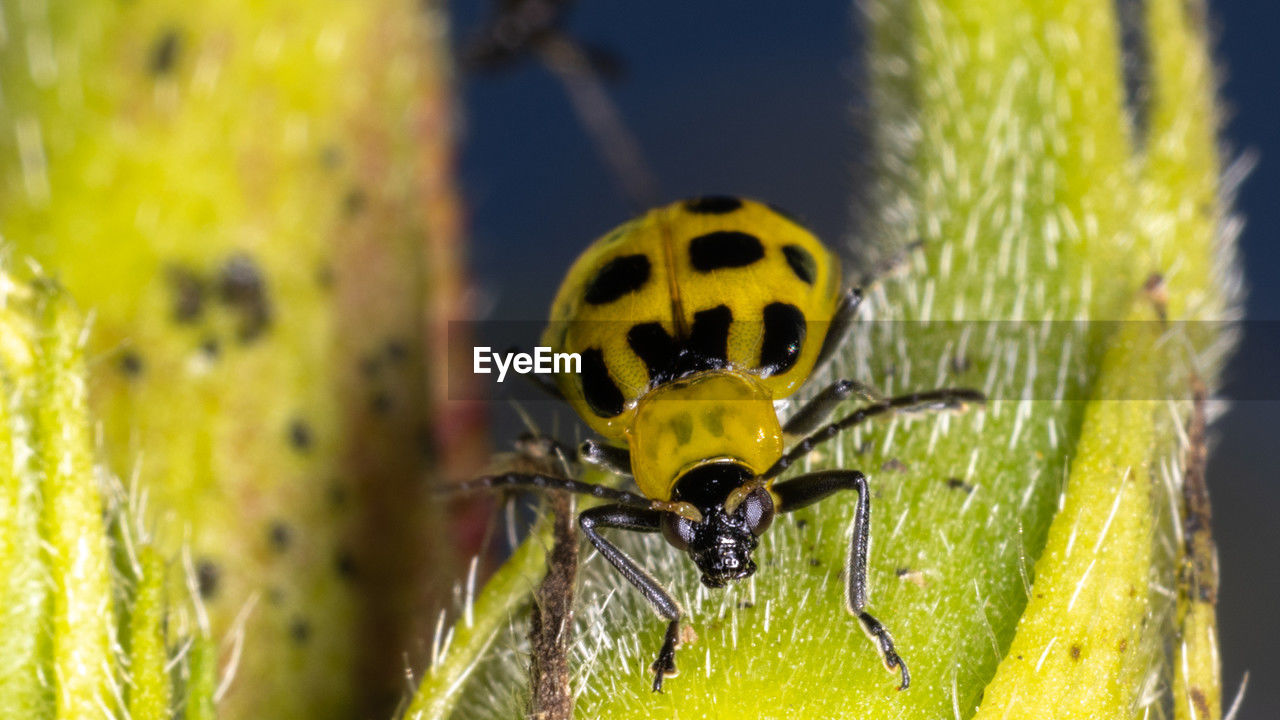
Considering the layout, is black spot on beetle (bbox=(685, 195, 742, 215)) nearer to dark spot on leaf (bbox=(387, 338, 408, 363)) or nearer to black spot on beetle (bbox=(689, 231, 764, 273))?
black spot on beetle (bbox=(689, 231, 764, 273))

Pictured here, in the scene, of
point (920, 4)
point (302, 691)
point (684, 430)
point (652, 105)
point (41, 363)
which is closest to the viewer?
point (41, 363)

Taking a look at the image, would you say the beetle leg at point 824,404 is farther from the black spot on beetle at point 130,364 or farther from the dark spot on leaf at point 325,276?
the black spot on beetle at point 130,364

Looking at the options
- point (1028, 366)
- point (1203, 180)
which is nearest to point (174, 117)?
point (1028, 366)

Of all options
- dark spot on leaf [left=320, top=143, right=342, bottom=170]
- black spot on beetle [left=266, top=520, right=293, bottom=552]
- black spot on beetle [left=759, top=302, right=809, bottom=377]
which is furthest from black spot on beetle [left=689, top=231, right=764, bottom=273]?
black spot on beetle [left=266, top=520, right=293, bottom=552]

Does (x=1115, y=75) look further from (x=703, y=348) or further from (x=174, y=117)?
(x=174, y=117)

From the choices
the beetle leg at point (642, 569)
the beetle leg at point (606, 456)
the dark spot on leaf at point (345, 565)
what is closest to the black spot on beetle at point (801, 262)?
the beetle leg at point (606, 456)

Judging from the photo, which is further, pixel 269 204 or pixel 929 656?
pixel 269 204
